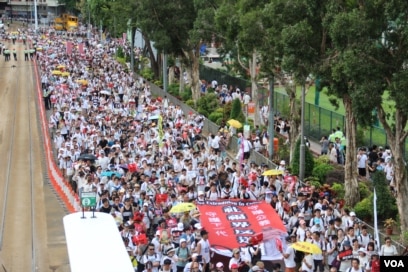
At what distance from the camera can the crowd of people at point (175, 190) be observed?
16750mm

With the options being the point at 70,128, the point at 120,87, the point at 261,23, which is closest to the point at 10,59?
the point at 120,87

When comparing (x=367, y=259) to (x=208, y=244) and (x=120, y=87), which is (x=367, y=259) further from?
(x=120, y=87)

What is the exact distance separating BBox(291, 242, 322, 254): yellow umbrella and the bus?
4153mm

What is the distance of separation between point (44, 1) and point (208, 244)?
162305 mm

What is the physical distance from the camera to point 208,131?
125 feet

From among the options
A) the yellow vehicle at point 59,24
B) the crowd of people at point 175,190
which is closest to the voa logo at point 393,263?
the crowd of people at point 175,190

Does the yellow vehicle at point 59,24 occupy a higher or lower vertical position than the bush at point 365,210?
higher

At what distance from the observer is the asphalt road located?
2116cm

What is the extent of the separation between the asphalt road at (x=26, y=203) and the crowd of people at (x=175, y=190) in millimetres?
1383

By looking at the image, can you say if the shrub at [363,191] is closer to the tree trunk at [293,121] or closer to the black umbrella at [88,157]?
the tree trunk at [293,121]

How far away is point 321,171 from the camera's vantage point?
27.8 meters

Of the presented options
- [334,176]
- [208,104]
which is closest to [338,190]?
[334,176]

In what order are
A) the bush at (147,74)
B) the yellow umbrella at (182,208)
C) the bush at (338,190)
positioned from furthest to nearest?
the bush at (147,74), the bush at (338,190), the yellow umbrella at (182,208)

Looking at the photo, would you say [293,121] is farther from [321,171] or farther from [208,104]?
[208,104]
